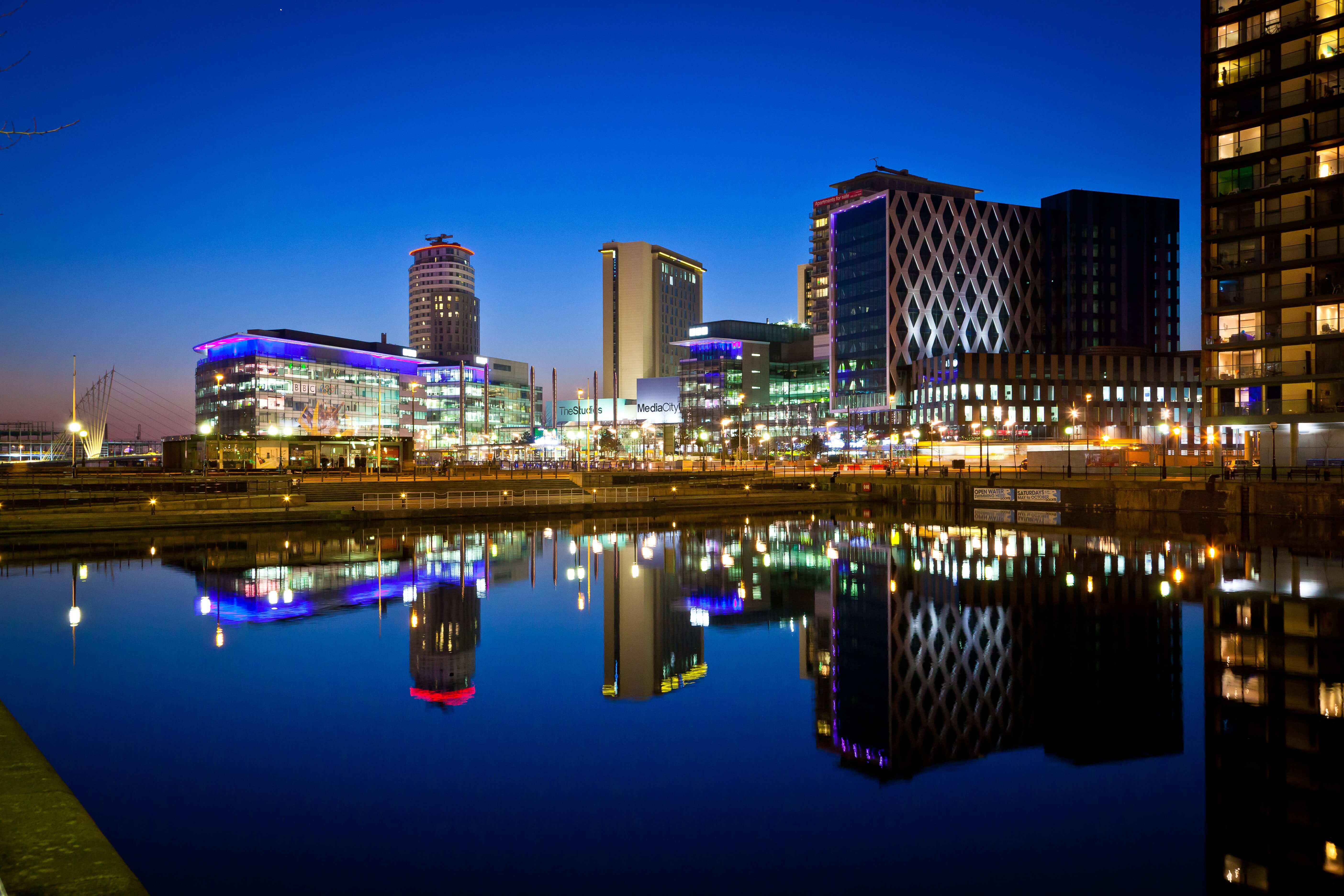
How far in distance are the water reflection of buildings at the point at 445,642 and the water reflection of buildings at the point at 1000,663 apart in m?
6.72

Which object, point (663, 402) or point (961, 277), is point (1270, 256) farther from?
point (663, 402)

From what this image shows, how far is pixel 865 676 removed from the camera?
16.8 metres

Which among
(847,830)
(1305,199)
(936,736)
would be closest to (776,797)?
(847,830)

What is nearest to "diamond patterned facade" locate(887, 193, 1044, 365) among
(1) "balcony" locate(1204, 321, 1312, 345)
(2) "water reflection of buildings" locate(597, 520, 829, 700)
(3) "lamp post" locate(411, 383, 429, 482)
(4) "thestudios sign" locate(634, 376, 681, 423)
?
(4) "thestudios sign" locate(634, 376, 681, 423)

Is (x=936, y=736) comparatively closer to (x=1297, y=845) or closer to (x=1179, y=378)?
(x=1297, y=845)

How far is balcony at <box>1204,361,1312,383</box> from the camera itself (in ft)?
205

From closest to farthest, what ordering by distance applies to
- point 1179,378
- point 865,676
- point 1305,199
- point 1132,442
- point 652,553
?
point 865,676 → point 652,553 → point 1305,199 → point 1132,442 → point 1179,378

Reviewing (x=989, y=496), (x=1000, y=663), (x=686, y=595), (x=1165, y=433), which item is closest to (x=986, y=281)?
(x=1165, y=433)

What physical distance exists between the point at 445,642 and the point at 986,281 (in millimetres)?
155048

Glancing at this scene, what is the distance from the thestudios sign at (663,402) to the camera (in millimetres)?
193125

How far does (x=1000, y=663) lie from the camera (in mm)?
17484

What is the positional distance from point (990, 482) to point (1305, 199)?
2970 centimetres

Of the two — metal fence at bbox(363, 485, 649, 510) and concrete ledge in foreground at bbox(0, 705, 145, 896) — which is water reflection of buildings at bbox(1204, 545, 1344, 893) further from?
metal fence at bbox(363, 485, 649, 510)

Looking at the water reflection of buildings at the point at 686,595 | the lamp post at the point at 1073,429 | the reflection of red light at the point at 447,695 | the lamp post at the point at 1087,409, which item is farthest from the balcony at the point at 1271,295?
the reflection of red light at the point at 447,695
